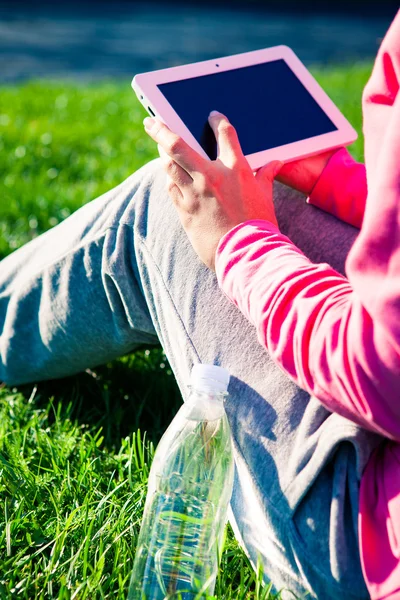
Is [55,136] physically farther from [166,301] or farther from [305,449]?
[305,449]

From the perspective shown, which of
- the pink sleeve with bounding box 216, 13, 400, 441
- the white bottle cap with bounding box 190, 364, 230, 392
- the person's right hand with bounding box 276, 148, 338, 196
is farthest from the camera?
the person's right hand with bounding box 276, 148, 338, 196

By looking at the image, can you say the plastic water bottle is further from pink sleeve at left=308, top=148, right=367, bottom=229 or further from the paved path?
the paved path

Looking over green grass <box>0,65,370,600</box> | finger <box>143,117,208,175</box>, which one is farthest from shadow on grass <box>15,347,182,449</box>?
finger <box>143,117,208,175</box>

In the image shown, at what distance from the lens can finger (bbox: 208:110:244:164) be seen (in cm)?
167

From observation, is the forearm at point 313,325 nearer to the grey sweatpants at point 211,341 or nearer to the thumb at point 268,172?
the grey sweatpants at point 211,341

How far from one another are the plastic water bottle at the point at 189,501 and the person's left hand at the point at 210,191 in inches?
10.4

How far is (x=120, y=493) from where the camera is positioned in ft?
6.42

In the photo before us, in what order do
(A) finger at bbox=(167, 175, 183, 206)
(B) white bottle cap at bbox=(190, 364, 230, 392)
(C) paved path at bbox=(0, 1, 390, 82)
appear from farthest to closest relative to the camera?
(C) paved path at bbox=(0, 1, 390, 82) < (A) finger at bbox=(167, 175, 183, 206) < (B) white bottle cap at bbox=(190, 364, 230, 392)

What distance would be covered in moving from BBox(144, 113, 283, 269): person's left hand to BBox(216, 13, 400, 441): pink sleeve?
5 cm

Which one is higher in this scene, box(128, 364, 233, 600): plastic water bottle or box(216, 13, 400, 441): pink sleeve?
box(216, 13, 400, 441): pink sleeve

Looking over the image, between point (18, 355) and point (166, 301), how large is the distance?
660 millimetres

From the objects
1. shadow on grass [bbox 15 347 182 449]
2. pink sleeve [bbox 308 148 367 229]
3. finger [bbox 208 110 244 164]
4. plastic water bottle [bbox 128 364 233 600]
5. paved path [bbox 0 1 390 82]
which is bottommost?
paved path [bbox 0 1 390 82]

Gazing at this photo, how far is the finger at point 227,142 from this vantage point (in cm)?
167

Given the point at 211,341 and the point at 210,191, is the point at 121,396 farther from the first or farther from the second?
the point at 210,191
